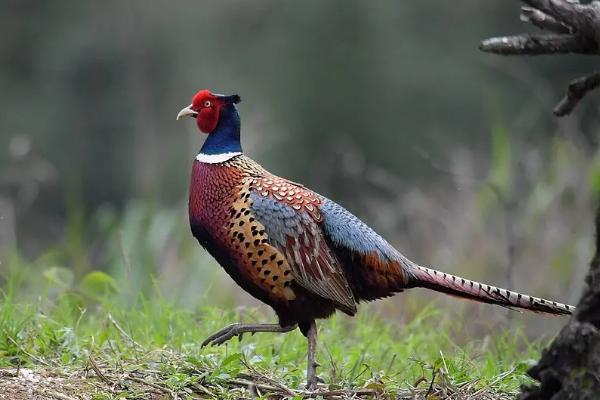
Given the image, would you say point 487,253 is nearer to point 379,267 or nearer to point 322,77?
point 379,267

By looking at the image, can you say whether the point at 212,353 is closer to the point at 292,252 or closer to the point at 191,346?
the point at 191,346

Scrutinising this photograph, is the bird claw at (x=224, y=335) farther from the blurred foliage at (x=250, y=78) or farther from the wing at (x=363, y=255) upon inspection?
the blurred foliage at (x=250, y=78)

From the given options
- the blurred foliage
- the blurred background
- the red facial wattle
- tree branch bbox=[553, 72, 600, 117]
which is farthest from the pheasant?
the blurred foliage

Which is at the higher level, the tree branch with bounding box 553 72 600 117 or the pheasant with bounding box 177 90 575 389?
the tree branch with bounding box 553 72 600 117

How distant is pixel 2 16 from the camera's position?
1916cm

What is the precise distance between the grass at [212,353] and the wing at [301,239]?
301 mm

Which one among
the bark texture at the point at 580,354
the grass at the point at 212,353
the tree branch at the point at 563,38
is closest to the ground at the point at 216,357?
the grass at the point at 212,353

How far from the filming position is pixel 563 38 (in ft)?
13.6

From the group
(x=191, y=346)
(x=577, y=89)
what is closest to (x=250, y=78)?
(x=191, y=346)

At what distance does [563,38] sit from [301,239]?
4.67 feet

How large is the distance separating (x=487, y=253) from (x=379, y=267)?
4.15 m

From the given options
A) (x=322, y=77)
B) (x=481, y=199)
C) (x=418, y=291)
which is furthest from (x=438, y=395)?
(x=322, y=77)

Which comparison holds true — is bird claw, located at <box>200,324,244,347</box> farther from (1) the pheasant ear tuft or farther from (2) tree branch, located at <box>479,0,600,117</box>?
(2) tree branch, located at <box>479,0,600,117</box>

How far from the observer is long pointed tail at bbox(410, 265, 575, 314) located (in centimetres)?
479
